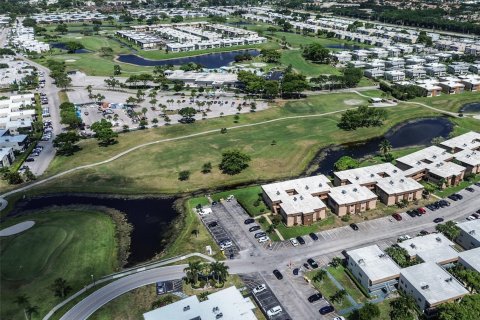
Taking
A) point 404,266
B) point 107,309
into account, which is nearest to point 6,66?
point 107,309

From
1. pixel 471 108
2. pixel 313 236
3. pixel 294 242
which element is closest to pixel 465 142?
pixel 471 108

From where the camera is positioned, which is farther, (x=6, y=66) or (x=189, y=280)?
(x=6, y=66)

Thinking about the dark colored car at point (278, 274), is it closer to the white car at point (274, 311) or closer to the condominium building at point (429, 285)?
the white car at point (274, 311)

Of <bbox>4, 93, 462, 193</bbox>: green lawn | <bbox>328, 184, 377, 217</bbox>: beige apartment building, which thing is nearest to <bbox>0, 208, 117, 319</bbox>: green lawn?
<bbox>4, 93, 462, 193</bbox>: green lawn

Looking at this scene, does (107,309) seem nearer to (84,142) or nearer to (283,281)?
(283,281)

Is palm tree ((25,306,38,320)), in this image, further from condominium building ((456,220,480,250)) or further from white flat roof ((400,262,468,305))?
condominium building ((456,220,480,250))

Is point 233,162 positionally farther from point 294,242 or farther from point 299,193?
point 294,242
